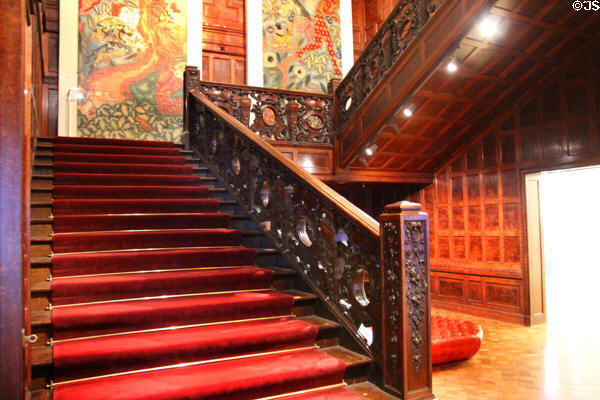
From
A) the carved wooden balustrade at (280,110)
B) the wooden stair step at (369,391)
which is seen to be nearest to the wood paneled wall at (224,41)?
the carved wooden balustrade at (280,110)

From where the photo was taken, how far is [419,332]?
96.9 inches

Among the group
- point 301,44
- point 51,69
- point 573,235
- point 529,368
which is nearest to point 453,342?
point 529,368

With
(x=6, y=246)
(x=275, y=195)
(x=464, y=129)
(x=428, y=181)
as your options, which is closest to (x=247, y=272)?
(x=275, y=195)

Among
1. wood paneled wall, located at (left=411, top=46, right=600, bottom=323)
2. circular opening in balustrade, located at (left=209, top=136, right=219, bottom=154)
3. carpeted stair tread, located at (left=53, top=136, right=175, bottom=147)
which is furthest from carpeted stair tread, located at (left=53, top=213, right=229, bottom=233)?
wood paneled wall, located at (left=411, top=46, right=600, bottom=323)

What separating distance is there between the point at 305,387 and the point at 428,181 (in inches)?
231

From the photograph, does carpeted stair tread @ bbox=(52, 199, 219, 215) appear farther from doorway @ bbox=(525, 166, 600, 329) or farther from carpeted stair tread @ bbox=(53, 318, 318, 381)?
doorway @ bbox=(525, 166, 600, 329)

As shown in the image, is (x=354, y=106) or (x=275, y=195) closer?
(x=275, y=195)

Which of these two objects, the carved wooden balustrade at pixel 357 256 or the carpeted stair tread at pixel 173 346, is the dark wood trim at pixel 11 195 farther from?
the carved wooden balustrade at pixel 357 256

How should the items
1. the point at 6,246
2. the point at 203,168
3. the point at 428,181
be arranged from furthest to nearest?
the point at 428,181 → the point at 203,168 → the point at 6,246

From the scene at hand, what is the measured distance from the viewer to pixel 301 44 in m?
8.96

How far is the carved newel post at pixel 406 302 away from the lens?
2414 millimetres

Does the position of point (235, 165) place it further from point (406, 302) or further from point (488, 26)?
point (488, 26)

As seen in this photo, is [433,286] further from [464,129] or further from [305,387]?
[305,387]

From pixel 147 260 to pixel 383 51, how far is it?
3.93 m
